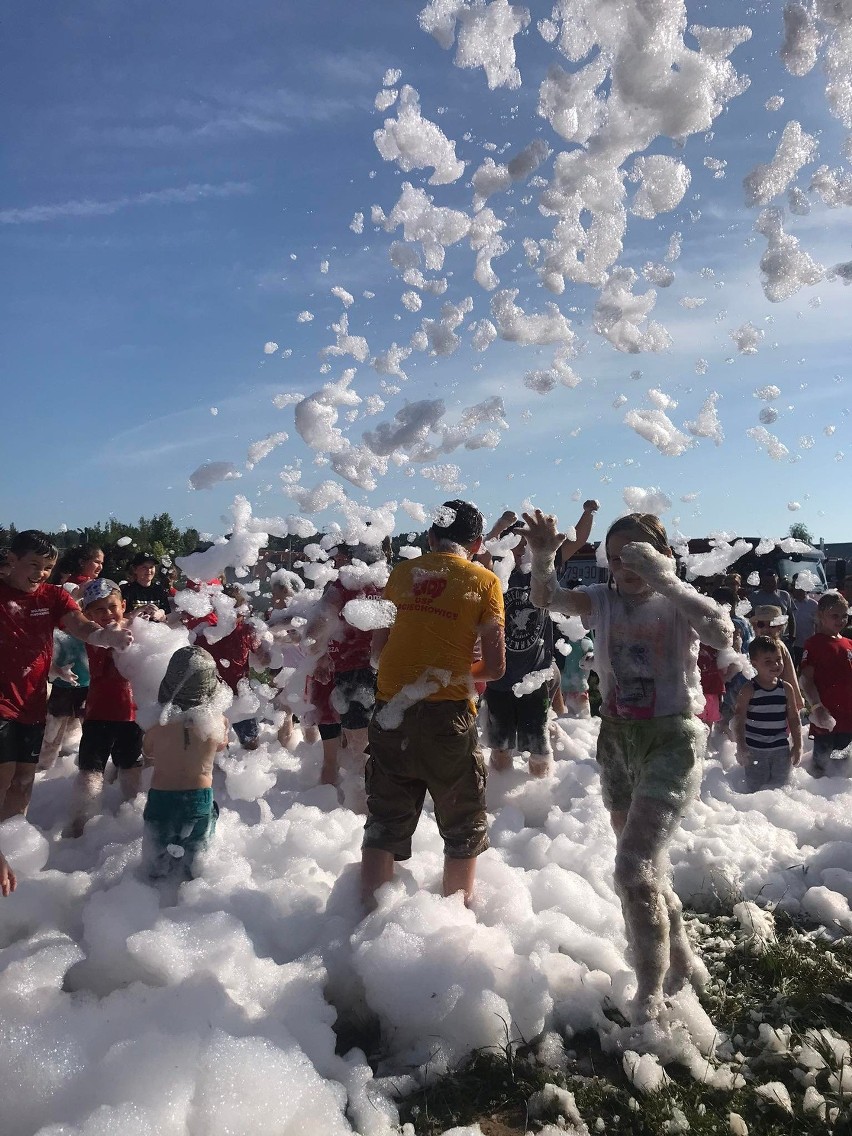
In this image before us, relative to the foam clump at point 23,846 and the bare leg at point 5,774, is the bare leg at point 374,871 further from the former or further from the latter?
the bare leg at point 5,774

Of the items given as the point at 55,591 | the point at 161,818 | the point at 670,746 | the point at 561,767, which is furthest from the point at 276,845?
the point at 561,767

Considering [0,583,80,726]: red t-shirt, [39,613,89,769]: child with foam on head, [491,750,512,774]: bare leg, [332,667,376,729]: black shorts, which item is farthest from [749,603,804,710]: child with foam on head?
[39,613,89,769]: child with foam on head

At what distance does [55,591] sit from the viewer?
445cm

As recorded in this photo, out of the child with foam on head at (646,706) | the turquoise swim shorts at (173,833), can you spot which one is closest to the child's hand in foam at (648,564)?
the child with foam on head at (646,706)

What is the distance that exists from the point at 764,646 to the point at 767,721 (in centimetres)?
55

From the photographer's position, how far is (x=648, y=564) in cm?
293

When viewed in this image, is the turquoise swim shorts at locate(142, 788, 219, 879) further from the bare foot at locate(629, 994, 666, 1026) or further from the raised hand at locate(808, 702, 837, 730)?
the raised hand at locate(808, 702, 837, 730)

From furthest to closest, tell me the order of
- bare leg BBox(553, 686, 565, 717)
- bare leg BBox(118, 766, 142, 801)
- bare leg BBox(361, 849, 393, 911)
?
bare leg BBox(553, 686, 565, 717), bare leg BBox(118, 766, 142, 801), bare leg BBox(361, 849, 393, 911)

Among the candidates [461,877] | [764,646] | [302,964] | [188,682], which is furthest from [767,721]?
[188,682]

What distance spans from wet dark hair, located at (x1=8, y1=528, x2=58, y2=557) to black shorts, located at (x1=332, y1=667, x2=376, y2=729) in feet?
6.40

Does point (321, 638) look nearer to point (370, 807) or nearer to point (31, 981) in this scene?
point (370, 807)

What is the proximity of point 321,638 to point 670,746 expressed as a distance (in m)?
2.93

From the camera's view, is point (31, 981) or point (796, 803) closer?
point (31, 981)

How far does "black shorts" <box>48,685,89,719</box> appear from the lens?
6.27 m
